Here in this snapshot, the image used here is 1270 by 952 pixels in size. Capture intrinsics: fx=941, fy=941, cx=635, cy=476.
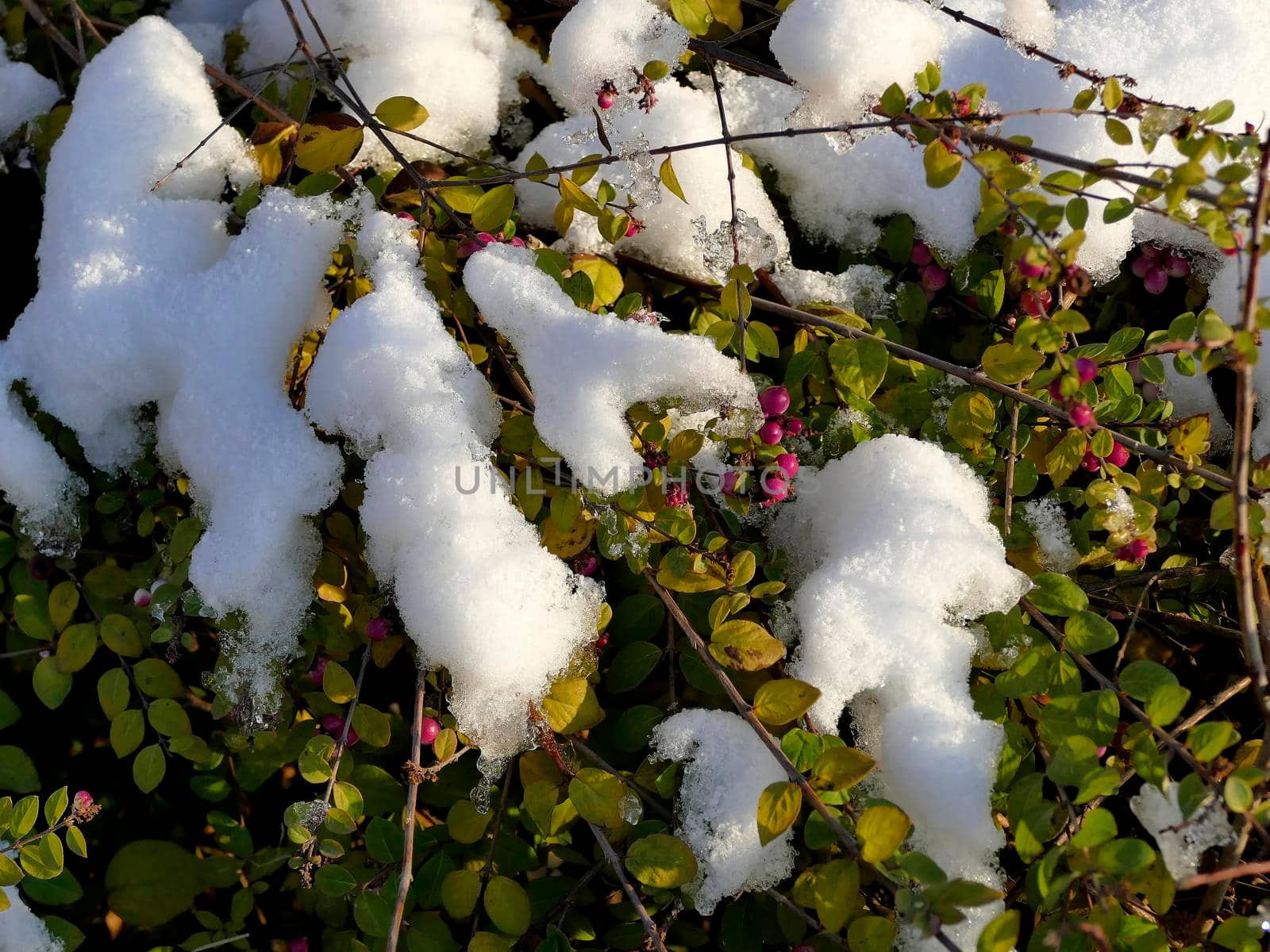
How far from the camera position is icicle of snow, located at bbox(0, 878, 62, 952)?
4.30 feet

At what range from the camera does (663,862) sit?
1081 millimetres

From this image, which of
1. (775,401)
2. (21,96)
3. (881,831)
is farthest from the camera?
(21,96)

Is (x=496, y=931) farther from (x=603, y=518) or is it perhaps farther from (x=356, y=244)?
(x=356, y=244)

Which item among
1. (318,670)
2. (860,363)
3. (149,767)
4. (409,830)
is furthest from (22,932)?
(860,363)

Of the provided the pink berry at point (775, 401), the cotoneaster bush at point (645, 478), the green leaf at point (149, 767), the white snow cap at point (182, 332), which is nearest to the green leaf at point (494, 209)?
the cotoneaster bush at point (645, 478)

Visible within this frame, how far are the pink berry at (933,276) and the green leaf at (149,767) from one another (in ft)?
4.25

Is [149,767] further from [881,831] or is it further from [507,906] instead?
[881,831]

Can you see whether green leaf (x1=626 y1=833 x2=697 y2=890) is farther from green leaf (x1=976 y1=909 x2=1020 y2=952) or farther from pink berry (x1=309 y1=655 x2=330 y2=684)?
pink berry (x1=309 y1=655 x2=330 y2=684)

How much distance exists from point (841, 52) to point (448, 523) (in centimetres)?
77

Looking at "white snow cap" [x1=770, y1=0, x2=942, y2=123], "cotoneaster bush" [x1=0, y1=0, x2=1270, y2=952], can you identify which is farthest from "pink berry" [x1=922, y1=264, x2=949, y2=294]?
"white snow cap" [x1=770, y1=0, x2=942, y2=123]

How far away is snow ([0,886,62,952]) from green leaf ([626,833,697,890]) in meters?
0.89

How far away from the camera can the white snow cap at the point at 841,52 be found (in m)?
1.20

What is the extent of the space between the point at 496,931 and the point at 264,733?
0.43 meters

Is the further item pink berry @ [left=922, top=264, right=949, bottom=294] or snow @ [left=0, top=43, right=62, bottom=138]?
snow @ [left=0, top=43, right=62, bottom=138]
